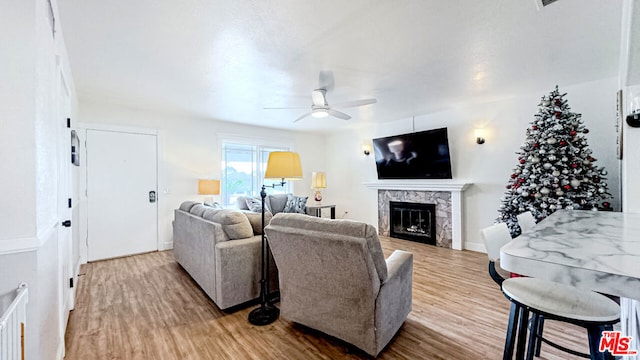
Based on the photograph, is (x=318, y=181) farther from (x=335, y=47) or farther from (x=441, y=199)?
(x=335, y=47)

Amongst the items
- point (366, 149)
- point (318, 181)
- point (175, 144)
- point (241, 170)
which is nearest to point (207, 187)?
point (175, 144)

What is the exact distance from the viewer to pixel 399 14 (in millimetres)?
1977

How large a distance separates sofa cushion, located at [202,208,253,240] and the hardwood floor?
2.35ft

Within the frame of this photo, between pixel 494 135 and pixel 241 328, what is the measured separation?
14.4 feet

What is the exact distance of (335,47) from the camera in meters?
2.45

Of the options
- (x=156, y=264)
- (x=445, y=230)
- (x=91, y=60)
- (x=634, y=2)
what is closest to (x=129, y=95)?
(x=91, y=60)

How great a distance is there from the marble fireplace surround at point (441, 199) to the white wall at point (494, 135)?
14 cm

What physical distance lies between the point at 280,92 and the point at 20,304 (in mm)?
3155

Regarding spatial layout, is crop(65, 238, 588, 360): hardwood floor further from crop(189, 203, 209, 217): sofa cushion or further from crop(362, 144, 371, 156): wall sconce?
crop(362, 144, 371, 156): wall sconce

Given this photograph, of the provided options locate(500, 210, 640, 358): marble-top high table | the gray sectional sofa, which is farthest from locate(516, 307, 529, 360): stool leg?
the gray sectional sofa

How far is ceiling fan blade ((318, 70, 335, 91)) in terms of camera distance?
3.05 metres

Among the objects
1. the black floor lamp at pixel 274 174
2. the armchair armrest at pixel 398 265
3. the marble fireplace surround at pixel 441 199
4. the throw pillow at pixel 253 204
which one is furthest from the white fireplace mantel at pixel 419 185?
the black floor lamp at pixel 274 174

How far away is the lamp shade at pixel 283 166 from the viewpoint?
237cm

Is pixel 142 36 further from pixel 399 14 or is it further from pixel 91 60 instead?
pixel 399 14
